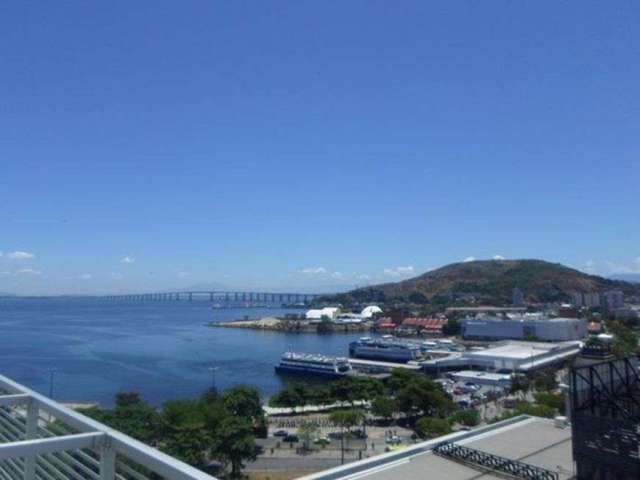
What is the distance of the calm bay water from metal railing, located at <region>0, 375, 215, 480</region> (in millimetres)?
8828

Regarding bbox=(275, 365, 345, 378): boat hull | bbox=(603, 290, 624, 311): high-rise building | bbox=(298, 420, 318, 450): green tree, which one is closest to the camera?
bbox=(298, 420, 318, 450): green tree

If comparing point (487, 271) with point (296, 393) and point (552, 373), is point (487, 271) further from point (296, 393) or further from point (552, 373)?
point (296, 393)

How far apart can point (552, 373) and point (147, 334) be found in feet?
50.8

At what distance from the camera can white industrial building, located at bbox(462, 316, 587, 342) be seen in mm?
17297

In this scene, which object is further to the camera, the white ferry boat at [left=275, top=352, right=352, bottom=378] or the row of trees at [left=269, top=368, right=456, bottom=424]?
the white ferry boat at [left=275, top=352, right=352, bottom=378]

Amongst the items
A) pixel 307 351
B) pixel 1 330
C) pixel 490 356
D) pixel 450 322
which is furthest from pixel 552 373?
pixel 1 330

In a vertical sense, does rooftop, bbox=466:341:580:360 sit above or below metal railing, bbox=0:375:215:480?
below

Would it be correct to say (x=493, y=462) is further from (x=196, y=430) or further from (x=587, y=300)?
(x=587, y=300)

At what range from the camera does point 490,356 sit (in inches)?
488

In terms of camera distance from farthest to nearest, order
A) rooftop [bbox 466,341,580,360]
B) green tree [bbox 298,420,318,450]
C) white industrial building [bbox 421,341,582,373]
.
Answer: rooftop [bbox 466,341,580,360], white industrial building [bbox 421,341,582,373], green tree [bbox 298,420,318,450]

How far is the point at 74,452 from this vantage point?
22.4 inches

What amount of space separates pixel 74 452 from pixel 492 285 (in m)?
36.5

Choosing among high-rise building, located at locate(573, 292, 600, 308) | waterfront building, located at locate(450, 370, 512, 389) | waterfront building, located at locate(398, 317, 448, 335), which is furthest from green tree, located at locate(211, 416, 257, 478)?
high-rise building, located at locate(573, 292, 600, 308)

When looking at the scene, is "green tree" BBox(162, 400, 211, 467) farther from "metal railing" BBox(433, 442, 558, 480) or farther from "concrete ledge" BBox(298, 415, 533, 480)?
"metal railing" BBox(433, 442, 558, 480)
